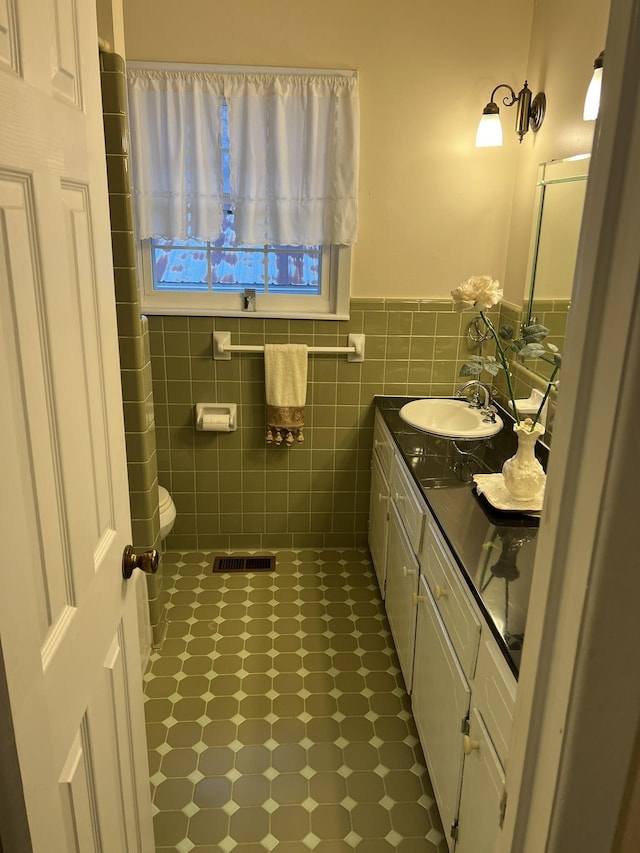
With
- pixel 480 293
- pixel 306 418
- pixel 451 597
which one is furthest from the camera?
pixel 306 418

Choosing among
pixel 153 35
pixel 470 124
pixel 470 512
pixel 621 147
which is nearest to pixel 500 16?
pixel 470 124

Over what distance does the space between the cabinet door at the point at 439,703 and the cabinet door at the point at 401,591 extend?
96 millimetres

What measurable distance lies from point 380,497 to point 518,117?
1765 mm

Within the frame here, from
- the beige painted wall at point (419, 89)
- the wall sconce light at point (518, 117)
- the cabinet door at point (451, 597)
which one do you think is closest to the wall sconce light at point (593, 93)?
the beige painted wall at point (419, 89)

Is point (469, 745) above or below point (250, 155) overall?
below

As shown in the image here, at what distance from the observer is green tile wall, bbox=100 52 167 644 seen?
85.2 inches

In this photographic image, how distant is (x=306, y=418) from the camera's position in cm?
338

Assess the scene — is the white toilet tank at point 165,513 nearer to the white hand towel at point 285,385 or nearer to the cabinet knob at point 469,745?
the white hand towel at point 285,385

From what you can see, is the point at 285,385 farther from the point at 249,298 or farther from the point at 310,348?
the point at 249,298

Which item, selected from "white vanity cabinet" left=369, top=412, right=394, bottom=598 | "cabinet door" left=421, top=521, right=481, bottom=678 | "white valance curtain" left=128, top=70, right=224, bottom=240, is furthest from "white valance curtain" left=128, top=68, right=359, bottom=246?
"cabinet door" left=421, top=521, right=481, bottom=678

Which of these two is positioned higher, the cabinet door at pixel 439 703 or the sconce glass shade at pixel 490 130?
the sconce glass shade at pixel 490 130

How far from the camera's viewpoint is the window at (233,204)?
2879mm

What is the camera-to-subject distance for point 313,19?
2.84 m

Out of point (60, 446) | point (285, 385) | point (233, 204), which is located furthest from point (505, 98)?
point (60, 446)
